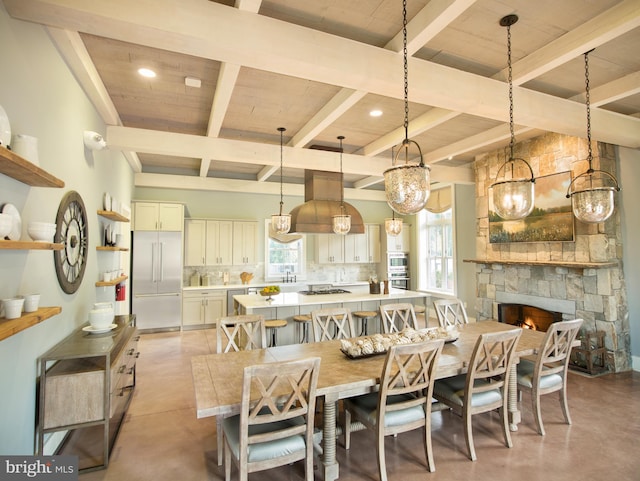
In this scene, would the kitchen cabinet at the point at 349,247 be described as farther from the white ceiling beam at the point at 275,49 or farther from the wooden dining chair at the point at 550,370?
the wooden dining chair at the point at 550,370

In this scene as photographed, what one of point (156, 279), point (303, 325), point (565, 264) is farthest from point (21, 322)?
point (565, 264)

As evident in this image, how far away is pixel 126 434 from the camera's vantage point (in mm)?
2902

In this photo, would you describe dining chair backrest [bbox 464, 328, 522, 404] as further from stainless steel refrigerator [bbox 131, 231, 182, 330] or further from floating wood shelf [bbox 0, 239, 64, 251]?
stainless steel refrigerator [bbox 131, 231, 182, 330]

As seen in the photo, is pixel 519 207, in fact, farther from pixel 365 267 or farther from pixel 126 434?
pixel 365 267

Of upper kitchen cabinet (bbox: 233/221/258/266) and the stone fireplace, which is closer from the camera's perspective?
the stone fireplace

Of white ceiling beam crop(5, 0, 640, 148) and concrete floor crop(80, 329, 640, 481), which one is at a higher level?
white ceiling beam crop(5, 0, 640, 148)

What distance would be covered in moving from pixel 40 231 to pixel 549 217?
554 cm

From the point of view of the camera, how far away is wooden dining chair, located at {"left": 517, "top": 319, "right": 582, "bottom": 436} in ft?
9.14

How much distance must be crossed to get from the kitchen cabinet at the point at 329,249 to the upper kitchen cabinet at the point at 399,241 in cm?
110

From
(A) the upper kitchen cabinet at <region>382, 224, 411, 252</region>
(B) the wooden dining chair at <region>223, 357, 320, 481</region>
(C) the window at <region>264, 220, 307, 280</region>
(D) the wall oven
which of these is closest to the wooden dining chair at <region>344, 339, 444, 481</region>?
(B) the wooden dining chair at <region>223, 357, 320, 481</region>

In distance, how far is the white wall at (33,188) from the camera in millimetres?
1915

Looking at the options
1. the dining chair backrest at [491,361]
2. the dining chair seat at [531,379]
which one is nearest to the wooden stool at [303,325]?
the dining chair backrest at [491,361]

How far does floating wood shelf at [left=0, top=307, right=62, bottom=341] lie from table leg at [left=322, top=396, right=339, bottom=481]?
171 centimetres

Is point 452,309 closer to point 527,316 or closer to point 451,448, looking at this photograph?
point 451,448
